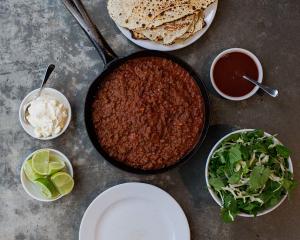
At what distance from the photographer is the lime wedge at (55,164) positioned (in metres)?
2.33

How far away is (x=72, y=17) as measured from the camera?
2492 millimetres

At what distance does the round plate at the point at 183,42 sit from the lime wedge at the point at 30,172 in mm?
820

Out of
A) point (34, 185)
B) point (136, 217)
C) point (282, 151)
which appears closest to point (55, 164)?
point (34, 185)

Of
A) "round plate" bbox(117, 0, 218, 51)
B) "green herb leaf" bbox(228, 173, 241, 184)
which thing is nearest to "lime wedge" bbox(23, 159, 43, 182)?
"round plate" bbox(117, 0, 218, 51)

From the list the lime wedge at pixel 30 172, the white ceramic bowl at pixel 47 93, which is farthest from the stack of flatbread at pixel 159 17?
the lime wedge at pixel 30 172

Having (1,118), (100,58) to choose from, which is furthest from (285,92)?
(1,118)

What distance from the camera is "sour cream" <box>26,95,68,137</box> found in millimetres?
2322

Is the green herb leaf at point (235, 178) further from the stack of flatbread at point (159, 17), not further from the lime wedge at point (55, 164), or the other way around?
the lime wedge at point (55, 164)

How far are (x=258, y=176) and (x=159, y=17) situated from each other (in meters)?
0.91

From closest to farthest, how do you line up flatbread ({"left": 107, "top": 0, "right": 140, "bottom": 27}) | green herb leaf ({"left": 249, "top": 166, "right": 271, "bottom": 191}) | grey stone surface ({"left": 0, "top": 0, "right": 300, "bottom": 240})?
green herb leaf ({"left": 249, "top": 166, "right": 271, "bottom": 191}) < flatbread ({"left": 107, "top": 0, "right": 140, "bottom": 27}) < grey stone surface ({"left": 0, "top": 0, "right": 300, "bottom": 240})

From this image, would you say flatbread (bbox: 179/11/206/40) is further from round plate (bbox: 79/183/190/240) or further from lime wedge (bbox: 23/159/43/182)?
lime wedge (bbox: 23/159/43/182)

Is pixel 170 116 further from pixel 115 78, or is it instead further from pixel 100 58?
pixel 100 58

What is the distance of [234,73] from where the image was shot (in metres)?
2.37

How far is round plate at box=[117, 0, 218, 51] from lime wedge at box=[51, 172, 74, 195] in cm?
77
